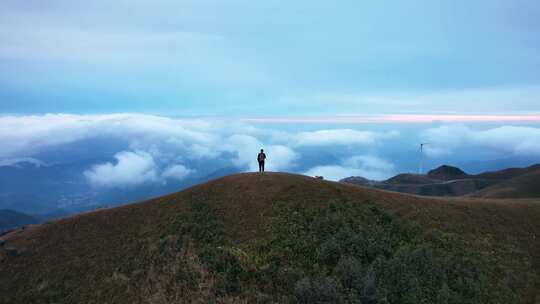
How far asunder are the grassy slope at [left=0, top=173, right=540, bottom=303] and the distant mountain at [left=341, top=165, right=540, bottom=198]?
5559cm

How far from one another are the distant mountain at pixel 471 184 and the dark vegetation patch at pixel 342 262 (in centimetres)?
6937

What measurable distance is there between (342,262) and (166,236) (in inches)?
579

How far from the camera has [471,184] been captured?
4769 inches

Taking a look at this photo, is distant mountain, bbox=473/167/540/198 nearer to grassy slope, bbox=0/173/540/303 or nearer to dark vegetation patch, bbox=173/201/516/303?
grassy slope, bbox=0/173/540/303

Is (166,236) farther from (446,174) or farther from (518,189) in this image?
(446,174)

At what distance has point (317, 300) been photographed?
19797mm

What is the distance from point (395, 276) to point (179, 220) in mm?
18300

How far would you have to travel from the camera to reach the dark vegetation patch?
21422mm

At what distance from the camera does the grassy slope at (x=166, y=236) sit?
25719 mm

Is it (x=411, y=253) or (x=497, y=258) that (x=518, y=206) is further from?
(x=411, y=253)

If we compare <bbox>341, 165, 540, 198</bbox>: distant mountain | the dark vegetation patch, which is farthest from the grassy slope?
<bbox>341, 165, 540, 198</bbox>: distant mountain

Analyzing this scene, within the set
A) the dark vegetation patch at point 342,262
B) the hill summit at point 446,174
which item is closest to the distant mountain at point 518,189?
the hill summit at point 446,174

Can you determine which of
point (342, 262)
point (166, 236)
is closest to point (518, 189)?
point (342, 262)

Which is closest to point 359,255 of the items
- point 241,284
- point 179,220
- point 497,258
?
point 241,284
